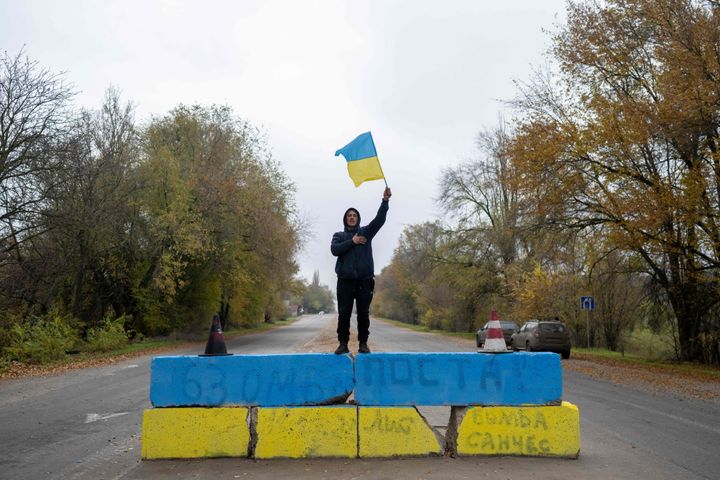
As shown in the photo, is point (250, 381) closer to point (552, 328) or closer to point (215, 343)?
point (215, 343)

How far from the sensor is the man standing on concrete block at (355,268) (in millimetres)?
7117

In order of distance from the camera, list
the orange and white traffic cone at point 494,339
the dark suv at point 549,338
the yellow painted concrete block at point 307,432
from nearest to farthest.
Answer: the yellow painted concrete block at point 307,432, the orange and white traffic cone at point 494,339, the dark suv at point 549,338

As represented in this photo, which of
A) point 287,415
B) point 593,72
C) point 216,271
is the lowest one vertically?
point 287,415

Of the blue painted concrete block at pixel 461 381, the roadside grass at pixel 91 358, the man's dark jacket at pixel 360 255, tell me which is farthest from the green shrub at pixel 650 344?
the man's dark jacket at pixel 360 255

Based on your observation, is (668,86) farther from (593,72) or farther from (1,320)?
(1,320)

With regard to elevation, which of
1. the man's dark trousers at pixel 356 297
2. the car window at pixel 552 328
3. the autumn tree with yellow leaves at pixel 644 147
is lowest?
the car window at pixel 552 328

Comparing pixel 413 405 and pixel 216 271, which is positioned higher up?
pixel 216 271

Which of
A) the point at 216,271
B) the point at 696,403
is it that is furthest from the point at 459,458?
the point at 216,271

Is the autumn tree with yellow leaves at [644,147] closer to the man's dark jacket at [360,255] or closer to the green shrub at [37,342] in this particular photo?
the man's dark jacket at [360,255]

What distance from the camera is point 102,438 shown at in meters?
8.21

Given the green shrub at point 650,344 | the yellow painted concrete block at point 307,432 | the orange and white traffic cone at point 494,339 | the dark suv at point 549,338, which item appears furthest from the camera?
the green shrub at point 650,344

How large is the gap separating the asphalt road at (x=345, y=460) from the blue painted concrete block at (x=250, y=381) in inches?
25.5

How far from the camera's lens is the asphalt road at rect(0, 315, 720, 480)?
6059 millimetres

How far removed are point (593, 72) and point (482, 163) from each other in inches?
880
